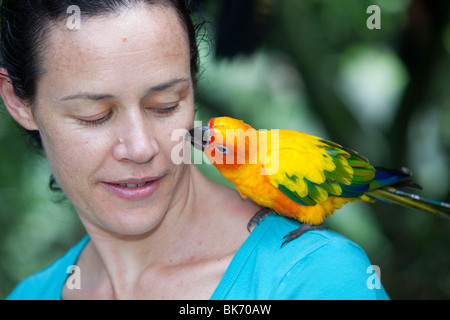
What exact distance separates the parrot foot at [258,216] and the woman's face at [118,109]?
281mm

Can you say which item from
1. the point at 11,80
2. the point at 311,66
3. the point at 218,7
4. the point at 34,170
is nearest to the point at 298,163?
the point at 11,80

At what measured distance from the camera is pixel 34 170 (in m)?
3.41

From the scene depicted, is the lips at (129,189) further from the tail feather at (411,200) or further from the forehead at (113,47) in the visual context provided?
the tail feather at (411,200)

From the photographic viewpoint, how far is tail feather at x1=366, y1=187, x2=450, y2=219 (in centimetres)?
167

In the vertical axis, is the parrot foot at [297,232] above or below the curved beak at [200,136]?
below

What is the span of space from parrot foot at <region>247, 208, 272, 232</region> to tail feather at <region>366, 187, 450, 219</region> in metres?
0.44

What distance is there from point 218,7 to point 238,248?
4.41ft

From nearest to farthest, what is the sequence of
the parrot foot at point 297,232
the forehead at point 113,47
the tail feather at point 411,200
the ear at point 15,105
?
1. the forehead at point 113,47
2. the parrot foot at point 297,232
3. the ear at point 15,105
4. the tail feather at point 411,200

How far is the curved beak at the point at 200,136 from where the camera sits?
1.38 metres

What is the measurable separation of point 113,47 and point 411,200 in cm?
122

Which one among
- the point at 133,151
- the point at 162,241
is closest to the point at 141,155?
the point at 133,151

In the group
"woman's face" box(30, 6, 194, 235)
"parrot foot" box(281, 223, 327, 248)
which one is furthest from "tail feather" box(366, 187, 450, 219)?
"woman's face" box(30, 6, 194, 235)

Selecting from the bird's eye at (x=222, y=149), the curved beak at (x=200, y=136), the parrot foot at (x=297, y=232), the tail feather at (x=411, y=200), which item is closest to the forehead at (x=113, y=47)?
the curved beak at (x=200, y=136)
